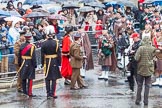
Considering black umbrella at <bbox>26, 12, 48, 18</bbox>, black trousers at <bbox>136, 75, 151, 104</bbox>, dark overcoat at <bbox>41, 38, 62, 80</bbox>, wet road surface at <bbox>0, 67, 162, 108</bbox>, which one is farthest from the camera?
black umbrella at <bbox>26, 12, 48, 18</bbox>

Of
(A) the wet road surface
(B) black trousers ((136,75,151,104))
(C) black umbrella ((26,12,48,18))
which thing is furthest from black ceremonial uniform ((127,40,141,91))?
(C) black umbrella ((26,12,48,18))

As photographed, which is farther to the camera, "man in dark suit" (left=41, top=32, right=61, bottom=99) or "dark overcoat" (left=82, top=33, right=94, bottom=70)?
"dark overcoat" (left=82, top=33, right=94, bottom=70)

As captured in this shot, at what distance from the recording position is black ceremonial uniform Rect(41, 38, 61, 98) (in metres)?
16.2

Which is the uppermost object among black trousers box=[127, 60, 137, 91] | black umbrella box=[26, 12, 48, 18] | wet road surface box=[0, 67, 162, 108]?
black umbrella box=[26, 12, 48, 18]

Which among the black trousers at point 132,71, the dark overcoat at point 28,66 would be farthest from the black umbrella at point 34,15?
the black trousers at point 132,71

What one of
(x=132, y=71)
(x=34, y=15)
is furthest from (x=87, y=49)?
(x=34, y=15)

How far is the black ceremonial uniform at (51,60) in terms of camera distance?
16203 millimetres

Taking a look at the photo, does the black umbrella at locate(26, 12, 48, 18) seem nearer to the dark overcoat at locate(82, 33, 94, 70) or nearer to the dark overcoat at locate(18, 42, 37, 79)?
the dark overcoat at locate(82, 33, 94, 70)

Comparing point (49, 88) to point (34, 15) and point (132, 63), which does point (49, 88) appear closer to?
point (132, 63)

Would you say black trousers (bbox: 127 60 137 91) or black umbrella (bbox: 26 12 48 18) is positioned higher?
black umbrella (bbox: 26 12 48 18)

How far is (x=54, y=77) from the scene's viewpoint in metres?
16.3

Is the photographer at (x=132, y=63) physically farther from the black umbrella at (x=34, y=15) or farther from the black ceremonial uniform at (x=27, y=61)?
the black umbrella at (x=34, y=15)

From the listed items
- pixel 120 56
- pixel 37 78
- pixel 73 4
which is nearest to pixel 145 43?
pixel 37 78

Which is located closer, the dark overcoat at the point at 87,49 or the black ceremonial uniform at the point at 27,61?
the black ceremonial uniform at the point at 27,61
